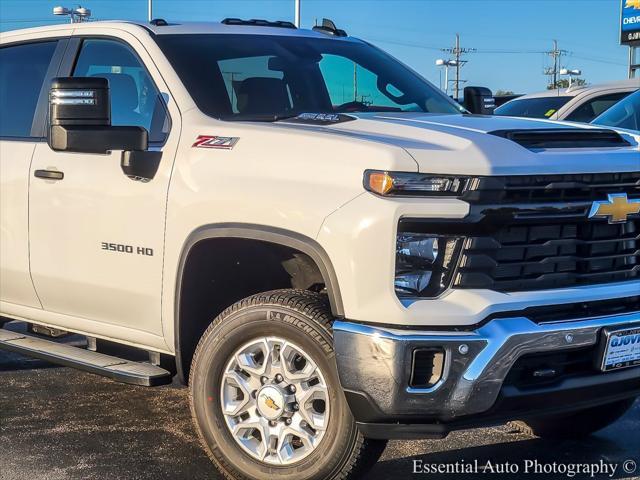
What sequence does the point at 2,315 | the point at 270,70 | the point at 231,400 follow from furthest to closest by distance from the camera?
the point at 2,315 → the point at 270,70 → the point at 231,400

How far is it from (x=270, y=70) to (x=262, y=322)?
5.38 feet

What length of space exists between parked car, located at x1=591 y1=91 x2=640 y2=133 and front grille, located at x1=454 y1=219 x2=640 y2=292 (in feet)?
13.6

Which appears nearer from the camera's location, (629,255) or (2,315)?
(629,255)

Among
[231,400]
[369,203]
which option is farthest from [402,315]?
[231,400]

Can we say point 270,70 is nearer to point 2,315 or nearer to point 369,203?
point 369,203

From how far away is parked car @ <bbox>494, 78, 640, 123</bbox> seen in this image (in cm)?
976

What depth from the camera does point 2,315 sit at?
5.48 m

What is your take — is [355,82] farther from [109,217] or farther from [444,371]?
[444,371]

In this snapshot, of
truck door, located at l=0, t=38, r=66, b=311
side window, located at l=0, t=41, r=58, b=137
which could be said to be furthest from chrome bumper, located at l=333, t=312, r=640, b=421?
side window, located at l=0, t=41, r=58, b=137

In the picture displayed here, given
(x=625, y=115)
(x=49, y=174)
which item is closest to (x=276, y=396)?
(x=49, y=174)

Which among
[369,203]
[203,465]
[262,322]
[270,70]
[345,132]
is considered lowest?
[203,465]

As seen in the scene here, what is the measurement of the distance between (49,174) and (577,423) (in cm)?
302

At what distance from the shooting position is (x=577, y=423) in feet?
15.8

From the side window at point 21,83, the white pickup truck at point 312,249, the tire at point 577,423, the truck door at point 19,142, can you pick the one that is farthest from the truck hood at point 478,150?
the side window at point 21,83
